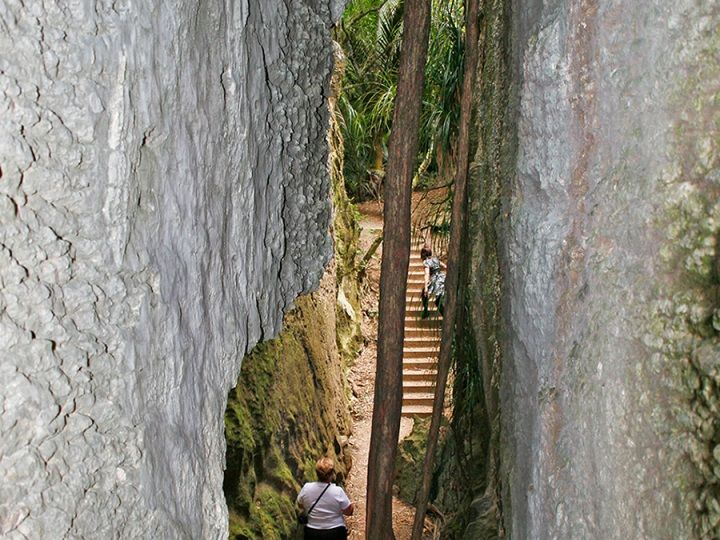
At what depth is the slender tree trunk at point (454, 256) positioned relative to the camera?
318 cm

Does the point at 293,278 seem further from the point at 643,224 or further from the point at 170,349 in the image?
the point at 643,224

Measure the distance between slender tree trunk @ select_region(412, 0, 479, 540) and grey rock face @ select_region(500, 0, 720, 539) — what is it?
779 millimetres

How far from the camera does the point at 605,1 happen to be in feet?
5.90

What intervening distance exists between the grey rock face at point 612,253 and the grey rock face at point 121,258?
90cm

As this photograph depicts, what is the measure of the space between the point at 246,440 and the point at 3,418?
3244 millimetres

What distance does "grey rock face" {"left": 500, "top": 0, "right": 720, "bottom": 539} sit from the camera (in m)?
1.53

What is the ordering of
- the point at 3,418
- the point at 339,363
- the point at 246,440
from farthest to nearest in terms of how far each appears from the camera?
the point at 339,363
the point at 246,440
the point at 3,418

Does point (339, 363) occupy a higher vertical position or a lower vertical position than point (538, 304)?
lower

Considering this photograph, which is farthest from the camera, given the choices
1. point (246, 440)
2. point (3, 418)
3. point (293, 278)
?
point (246, 440)

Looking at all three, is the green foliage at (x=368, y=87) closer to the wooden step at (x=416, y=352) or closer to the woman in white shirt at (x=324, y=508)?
the wooden step at (x=416, y=352)

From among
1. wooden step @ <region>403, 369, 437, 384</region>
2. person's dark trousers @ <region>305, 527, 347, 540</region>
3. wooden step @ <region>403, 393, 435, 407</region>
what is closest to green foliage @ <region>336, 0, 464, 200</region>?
wooden step @ <region>403, 369, 437, 384</region>

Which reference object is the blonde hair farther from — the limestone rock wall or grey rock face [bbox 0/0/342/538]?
grey rock face [bbox 0/0/342/538]

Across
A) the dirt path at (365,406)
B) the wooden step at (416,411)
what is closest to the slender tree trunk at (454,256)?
the dirt path at (365,406)

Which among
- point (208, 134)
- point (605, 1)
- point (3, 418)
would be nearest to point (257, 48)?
point (208, 134)
